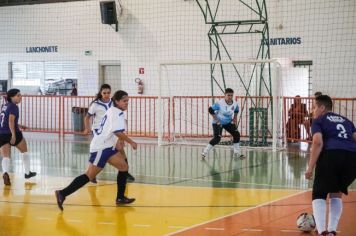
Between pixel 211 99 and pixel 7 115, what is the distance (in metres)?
12.7

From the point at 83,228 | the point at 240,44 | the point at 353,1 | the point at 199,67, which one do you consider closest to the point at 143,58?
the point at 199,67

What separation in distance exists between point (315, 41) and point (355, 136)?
14.9m

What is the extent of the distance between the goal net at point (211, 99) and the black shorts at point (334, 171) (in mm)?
12443

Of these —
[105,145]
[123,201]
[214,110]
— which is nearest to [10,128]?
[105,145]

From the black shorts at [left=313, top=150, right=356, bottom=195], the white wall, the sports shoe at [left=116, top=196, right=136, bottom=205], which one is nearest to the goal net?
the white wall

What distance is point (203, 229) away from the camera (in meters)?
8.56

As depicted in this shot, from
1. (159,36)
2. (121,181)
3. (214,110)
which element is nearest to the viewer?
(121,181)

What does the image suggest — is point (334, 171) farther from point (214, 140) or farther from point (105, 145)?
point (214, 140)

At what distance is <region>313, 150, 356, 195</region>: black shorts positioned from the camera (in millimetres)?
7676

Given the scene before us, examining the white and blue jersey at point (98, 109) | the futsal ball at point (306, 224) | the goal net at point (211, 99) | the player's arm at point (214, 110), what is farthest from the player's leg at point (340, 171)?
the goal net at point (211, 99)

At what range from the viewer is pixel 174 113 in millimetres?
23938

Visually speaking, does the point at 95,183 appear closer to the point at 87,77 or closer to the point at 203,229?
the point at 203,229

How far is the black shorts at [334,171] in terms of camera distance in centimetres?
768

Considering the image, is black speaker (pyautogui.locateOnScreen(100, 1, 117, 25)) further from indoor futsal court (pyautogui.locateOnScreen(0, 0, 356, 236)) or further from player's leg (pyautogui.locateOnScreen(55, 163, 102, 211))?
player's leg (pyautogui.locateOnScreen(55, 163, 102, 211))
